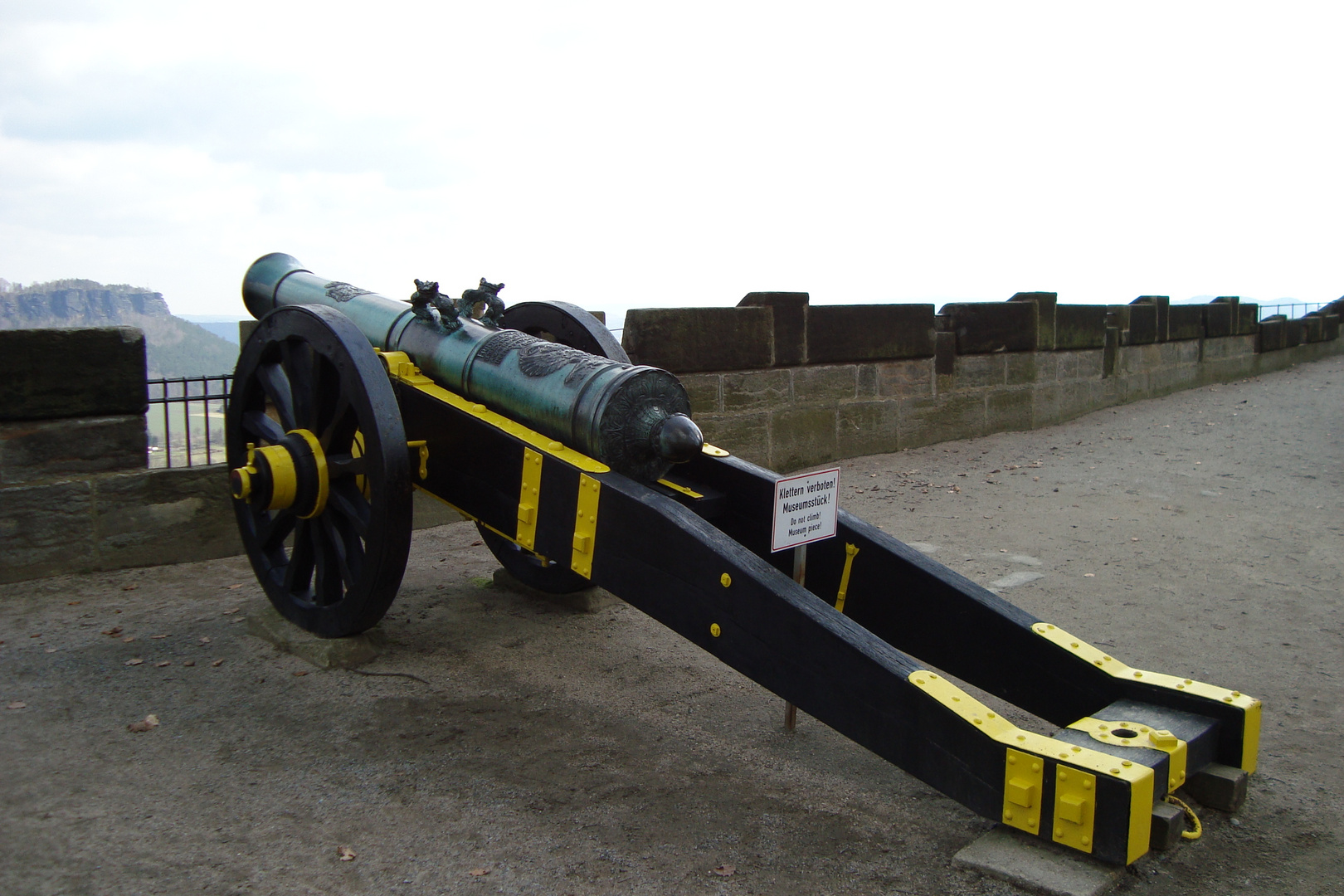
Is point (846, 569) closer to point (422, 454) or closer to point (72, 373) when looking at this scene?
point (422, 454)

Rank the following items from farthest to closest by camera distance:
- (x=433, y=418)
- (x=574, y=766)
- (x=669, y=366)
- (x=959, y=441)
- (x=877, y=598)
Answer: (x=959, y=441) < (x=669, y=366) < (x=433, y=418) < (x=877, y=598) < (x=574, y=766)

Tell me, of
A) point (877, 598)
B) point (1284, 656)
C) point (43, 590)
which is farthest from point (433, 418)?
point (1284, 656)

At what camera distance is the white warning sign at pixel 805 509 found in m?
2.82

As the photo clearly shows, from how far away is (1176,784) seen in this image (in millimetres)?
2361

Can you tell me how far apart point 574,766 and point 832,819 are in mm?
723

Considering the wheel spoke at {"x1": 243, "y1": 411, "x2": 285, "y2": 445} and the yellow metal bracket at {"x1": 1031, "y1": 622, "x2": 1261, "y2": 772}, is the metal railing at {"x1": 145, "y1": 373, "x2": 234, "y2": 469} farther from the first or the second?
the yellow metal bracket at {"x1": 1031, "y1": 622, "x2": 1261, "y2": 772}

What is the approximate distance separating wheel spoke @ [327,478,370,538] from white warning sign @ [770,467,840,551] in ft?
4.41

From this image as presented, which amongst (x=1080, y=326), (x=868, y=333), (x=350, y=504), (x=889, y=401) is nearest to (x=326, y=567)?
(x=350, y=504)

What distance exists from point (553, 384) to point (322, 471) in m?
0.88

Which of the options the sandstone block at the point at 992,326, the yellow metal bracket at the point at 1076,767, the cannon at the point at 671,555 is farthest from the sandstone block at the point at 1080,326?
the yellow metal bracket at the point at 1076,767

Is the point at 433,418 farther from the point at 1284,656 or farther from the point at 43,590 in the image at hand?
the point at 1284,656

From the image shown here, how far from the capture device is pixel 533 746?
2975mm

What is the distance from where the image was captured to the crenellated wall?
685cm

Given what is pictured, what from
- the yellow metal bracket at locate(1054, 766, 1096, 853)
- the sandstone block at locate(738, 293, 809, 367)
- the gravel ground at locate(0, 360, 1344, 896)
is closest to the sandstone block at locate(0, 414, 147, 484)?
the gravel ground at locate(0, 360, 1344, 896)
